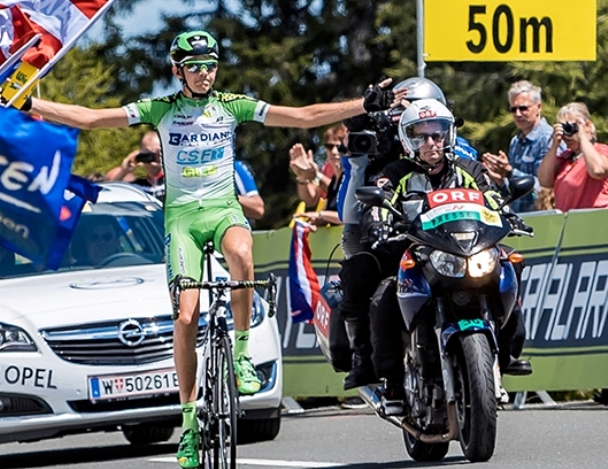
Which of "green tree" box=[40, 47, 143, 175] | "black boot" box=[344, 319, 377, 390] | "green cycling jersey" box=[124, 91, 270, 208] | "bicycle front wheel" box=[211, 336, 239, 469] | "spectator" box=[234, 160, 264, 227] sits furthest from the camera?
"green tree" box=[40, 47, 143, 175]

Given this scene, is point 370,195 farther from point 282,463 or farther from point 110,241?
point 110,241

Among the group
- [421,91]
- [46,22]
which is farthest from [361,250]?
[46,22]

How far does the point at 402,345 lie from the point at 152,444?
349cm

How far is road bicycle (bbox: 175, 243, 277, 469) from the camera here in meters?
9.57

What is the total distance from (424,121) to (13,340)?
121 inches

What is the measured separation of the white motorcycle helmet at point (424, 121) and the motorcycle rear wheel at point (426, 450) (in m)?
1.59

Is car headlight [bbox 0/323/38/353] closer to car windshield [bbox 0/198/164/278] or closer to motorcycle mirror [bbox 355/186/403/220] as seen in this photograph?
car windshield [bbox 0/198/164/278]

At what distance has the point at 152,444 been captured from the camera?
13.8 metres

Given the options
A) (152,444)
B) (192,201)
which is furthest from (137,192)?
(192,201)

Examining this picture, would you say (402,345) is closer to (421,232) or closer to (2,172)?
(421,232)

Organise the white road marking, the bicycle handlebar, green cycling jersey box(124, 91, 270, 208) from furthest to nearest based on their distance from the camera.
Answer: the white road marking < green cycling jersey box(124, 91, 270, 208) < the bicycle handlebar

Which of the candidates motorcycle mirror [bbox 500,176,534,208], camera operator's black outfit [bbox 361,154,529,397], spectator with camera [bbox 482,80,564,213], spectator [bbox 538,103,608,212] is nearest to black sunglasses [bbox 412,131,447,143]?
camera operator's black outfit [bbox 361,154,529,397]

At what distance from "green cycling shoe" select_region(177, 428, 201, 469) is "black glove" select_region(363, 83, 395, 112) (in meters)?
1.88

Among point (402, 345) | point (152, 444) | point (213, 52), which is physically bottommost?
point (152, 444)
